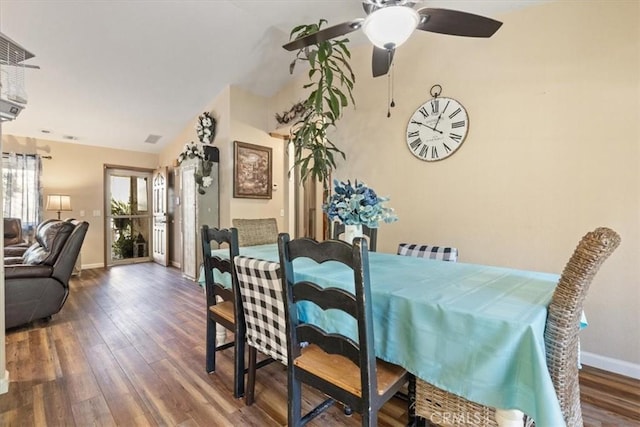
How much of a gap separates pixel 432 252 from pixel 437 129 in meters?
1.33

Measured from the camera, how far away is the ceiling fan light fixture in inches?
→ 62.5

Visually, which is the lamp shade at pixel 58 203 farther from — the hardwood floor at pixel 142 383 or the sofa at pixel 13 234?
the hardwood floor at pixel 142 383

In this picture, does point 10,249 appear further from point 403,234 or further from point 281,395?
point 403,234

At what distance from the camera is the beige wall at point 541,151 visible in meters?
2.15

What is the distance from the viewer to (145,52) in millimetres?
3531

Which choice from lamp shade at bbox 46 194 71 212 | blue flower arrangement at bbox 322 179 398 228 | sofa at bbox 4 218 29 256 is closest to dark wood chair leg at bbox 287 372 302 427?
blue flower arrangement at bbox 322 179 398 228

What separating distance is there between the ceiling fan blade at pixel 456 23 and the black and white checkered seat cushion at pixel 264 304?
160cm

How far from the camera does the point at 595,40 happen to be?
2.22 m

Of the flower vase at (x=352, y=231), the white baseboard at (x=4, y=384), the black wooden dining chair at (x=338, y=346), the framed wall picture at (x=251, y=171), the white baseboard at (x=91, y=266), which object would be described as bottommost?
the white baseboard at (x=4, y=384)

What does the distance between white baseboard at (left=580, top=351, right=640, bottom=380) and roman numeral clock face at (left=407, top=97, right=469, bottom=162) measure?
1944mm

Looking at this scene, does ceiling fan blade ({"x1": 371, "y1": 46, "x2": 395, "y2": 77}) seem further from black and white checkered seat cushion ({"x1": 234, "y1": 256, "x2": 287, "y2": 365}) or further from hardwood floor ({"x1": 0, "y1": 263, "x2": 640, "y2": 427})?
hardwood floor ({"x1": 0, "y1": 263, "x2": 640, "y2": 427})

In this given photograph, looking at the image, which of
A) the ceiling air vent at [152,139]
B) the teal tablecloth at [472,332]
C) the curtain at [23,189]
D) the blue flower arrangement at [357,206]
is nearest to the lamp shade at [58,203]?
the curtain at [23,189]

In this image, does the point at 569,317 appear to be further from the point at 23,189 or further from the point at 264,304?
the point at 23,189

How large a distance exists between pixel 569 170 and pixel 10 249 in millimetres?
6368
